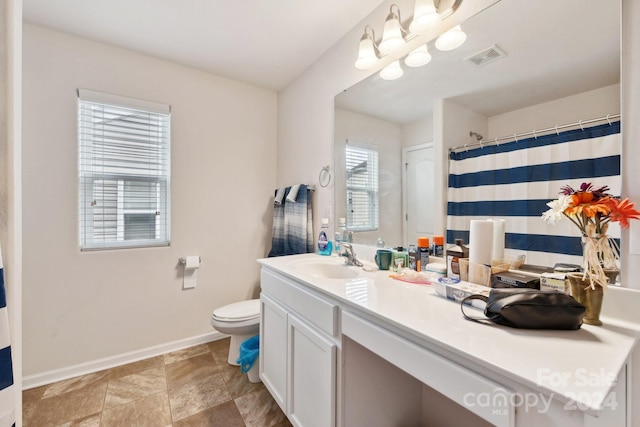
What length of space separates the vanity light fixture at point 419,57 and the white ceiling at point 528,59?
0.03 meters

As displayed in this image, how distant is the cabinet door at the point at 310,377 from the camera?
1080mm

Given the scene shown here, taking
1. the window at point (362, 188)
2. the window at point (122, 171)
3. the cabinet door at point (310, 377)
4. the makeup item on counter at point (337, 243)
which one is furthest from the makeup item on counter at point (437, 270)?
the window at point (122, 171)

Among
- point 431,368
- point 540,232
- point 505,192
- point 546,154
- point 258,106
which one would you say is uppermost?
point 258,106

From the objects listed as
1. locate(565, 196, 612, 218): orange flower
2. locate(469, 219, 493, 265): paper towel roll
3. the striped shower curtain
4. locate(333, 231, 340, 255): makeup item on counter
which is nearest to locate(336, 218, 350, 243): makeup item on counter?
locate(333, 231, 340, 255): makeup item on counter

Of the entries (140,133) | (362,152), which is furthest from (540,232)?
(140,133)

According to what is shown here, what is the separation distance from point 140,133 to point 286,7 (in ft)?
4.86

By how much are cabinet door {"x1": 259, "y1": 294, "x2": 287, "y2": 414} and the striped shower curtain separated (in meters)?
1.05

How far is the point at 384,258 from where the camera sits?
1.50 metres

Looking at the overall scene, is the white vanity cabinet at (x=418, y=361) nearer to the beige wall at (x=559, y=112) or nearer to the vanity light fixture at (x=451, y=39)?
the beige wall at (x=559, y=112)

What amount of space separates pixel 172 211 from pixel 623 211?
258 centimetres

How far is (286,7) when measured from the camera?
1.64 m

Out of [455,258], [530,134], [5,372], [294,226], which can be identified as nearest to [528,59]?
[530,134]

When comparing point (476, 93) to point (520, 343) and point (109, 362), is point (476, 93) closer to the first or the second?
point (520, 343)

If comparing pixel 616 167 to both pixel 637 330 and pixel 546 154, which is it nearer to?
pixel 546 154
